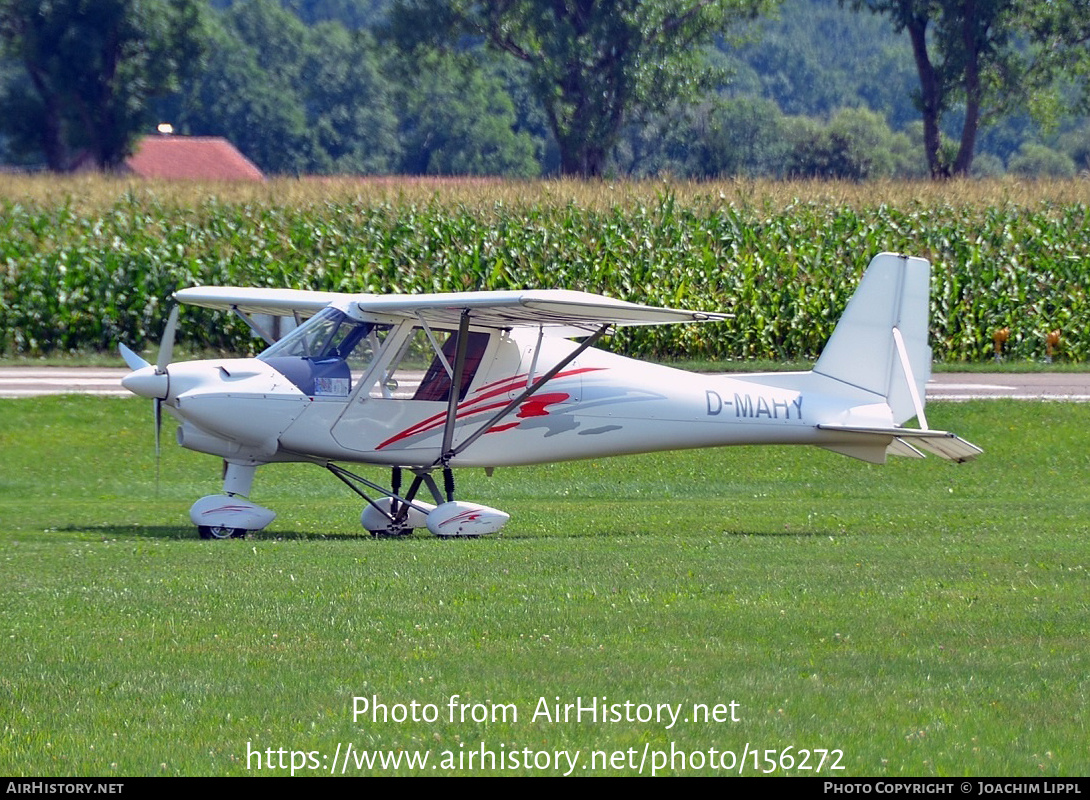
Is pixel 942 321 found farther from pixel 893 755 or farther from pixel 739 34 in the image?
pixel 739 34

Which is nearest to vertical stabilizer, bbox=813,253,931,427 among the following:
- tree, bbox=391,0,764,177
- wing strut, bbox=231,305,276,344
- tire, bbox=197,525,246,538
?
wing strut, bbox=231,305,276,344

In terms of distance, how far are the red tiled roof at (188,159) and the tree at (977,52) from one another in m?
32.2

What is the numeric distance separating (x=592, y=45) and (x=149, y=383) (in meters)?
47.8

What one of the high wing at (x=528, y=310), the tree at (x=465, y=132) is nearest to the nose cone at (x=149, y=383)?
the high wing at (x=528, y=310)

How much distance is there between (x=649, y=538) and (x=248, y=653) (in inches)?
255

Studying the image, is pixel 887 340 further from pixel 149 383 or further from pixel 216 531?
pixel 149 383

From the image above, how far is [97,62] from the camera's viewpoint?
2473 inches

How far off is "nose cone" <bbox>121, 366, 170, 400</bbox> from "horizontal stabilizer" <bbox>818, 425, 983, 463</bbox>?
22.1 ft

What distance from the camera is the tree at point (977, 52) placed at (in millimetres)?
54125

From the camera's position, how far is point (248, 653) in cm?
855

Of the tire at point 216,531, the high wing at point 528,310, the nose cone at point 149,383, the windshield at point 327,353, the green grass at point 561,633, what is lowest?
the tire at point 216,531

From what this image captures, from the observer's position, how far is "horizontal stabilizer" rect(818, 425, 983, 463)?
587 inches

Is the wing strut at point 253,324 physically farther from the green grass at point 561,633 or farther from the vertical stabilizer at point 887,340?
the vertical stabilizer at point 887,340

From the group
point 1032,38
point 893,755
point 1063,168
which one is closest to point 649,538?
point 893,755
